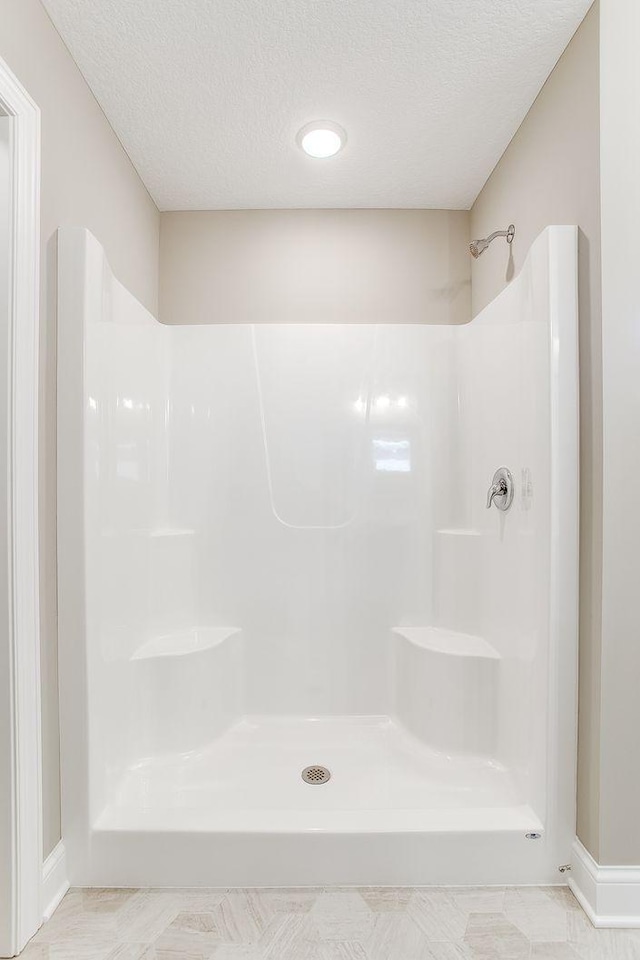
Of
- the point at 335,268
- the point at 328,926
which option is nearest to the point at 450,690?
the point at 328,926

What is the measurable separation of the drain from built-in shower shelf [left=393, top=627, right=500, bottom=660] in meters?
0.57

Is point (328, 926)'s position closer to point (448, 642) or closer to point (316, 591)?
point (448, 642)

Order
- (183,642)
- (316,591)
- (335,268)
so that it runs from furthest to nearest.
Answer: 1. (335,268)
2. (316,591)
3. (183,642)

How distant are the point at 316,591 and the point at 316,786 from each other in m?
0.75

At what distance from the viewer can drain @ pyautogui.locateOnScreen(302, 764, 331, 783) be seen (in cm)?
209

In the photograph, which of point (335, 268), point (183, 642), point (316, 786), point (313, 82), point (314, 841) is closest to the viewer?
point (314, 841)

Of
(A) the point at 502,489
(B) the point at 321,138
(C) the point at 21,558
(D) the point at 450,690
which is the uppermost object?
(B) the point at 321,138

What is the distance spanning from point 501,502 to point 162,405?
1407 mm

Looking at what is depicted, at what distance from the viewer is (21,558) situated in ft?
4.75

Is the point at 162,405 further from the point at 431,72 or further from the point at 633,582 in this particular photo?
the point at 633,582

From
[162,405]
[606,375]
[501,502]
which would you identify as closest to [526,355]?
[606,375]

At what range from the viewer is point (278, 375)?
257 cm

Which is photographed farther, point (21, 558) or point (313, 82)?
point (313, 82)

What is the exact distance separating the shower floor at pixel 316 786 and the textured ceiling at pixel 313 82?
2201mm
